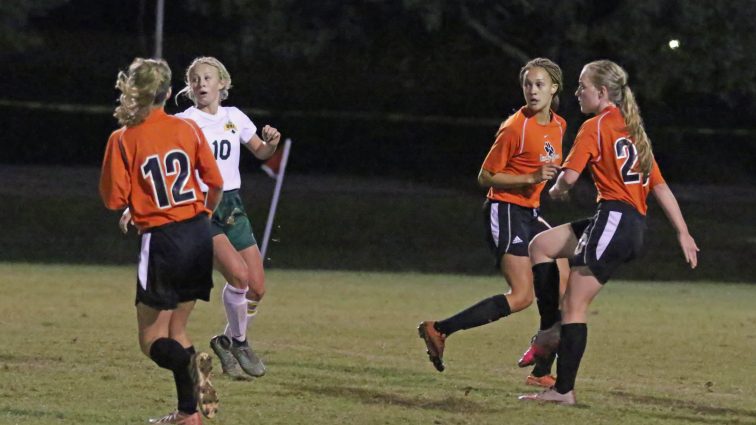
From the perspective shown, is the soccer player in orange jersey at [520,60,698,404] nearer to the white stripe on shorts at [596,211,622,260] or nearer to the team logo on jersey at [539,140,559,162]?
the white stripe on shorts at [596,211,622,260]

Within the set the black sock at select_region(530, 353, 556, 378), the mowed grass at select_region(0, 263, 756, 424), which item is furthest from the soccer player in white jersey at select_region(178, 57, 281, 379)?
the black sock at select_region(530, 353, 556, 378)

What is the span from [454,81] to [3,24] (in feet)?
49.9

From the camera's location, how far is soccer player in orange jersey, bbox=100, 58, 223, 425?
282 inches

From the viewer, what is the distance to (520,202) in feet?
31.0

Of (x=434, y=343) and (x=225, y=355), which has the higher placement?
(x=434, y=343)

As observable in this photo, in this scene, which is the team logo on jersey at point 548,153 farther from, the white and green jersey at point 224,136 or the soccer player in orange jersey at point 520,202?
the white and green jersey at point 224,136

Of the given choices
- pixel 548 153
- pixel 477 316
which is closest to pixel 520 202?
pixel 548 153

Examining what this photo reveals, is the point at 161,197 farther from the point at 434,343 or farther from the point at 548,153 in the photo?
the point at 548,153

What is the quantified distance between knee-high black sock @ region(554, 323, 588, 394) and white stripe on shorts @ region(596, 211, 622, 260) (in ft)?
1.40

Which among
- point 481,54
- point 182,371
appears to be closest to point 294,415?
point 182,371

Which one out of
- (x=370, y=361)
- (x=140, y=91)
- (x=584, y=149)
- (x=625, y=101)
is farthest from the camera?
(x=370, y=361)

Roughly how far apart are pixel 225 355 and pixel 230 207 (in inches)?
37.7

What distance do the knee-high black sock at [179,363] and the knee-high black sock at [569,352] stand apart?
2229mm

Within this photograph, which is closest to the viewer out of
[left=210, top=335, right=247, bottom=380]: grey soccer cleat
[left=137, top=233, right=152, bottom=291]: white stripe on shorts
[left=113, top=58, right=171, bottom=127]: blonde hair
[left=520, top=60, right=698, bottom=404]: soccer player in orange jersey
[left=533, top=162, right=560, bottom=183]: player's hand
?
[left=113, top=58, right=171, bottom=127]: blonde hair
